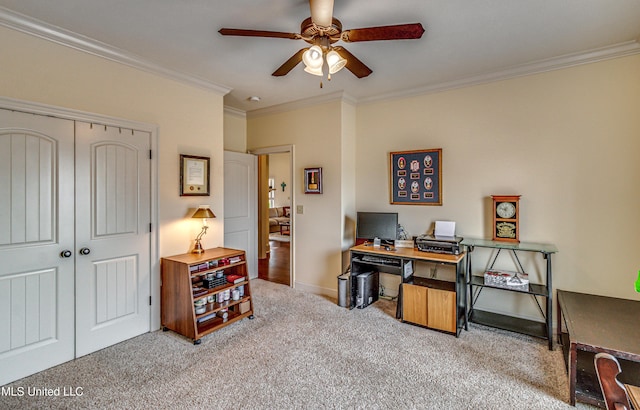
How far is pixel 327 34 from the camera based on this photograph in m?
2.00

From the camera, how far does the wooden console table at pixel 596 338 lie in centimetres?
190

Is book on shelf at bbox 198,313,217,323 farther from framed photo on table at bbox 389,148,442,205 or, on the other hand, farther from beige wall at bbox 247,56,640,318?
framed photo on table at bbox 389,148,442,205

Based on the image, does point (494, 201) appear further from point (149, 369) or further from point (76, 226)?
point (76, 226)

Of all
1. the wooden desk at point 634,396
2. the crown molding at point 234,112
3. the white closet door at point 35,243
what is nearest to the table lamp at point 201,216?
the white closet door at point 35,243

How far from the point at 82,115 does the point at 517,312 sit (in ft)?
14.2

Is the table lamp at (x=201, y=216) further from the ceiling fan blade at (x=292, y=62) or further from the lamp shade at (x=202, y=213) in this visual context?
the ceiling fan blade at (x=292, y=62)

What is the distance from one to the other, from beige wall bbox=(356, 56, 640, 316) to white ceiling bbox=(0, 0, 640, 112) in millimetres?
240

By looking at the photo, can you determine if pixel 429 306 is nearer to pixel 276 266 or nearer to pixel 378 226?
pixel 378 226

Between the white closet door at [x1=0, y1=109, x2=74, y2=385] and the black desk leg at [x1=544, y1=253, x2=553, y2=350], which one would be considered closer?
the white closet door at [x1=0, y1=109, x2=74, y2=385]

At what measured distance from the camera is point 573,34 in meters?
2.44

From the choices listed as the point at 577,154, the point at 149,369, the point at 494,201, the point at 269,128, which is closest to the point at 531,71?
the point at 577,154

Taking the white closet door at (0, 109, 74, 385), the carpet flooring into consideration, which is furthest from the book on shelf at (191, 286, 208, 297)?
the white closet door at (0, 109, 74, 385)

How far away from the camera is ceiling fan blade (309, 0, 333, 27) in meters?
1.71

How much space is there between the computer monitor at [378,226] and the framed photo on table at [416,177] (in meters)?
0.34
